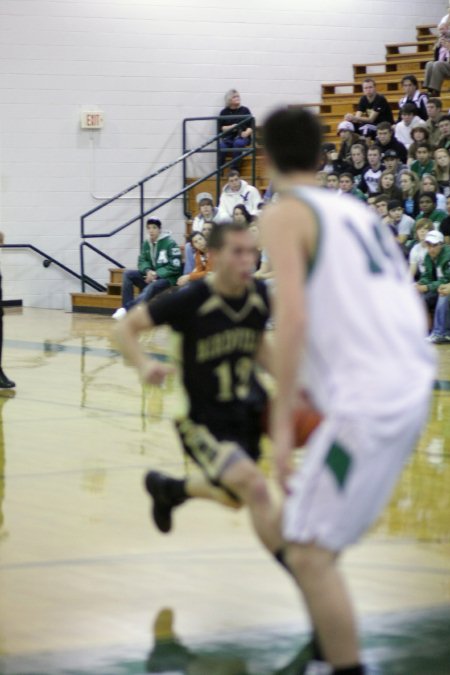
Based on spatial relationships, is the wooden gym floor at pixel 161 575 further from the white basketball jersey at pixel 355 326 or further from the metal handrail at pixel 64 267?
the metal handrail at pixel 64 267

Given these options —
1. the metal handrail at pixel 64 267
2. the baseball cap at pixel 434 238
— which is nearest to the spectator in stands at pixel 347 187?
the baseball cap at pixel 434 238

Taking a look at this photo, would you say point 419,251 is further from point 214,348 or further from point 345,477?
point 345,477

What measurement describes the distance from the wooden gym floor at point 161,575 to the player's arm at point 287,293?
1169mm

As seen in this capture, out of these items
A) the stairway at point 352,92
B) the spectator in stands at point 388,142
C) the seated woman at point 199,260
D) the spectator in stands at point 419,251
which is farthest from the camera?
the stairway at point 352,92

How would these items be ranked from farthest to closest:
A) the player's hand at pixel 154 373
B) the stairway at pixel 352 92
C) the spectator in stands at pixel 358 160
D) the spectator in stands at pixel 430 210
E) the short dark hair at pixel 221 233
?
the stairway at pixel 352 92 < the spectator in stands at pixel 358 160 < the spectator in stands at pixel 430 210 < the short dark hair at pixel 221 233 < the player's hand at pixel 154 373

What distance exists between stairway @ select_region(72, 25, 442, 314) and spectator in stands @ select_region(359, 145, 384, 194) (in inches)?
121

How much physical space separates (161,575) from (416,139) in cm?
1119

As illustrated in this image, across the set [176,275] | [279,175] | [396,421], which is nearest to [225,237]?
[279,175]

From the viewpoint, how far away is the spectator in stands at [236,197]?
16.4m

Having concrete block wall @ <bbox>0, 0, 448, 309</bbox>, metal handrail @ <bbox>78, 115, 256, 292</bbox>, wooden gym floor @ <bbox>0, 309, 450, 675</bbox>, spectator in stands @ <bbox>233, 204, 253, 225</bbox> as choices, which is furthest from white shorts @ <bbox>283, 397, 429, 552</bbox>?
concrete block wall @ <bbox>0, 0, 448, 309</bbox>

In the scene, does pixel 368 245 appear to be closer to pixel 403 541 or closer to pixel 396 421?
pixel 396 421

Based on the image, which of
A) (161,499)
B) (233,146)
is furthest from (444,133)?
(161,499)

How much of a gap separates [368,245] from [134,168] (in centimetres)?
1668

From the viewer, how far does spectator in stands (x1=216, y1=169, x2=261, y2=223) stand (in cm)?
1644
